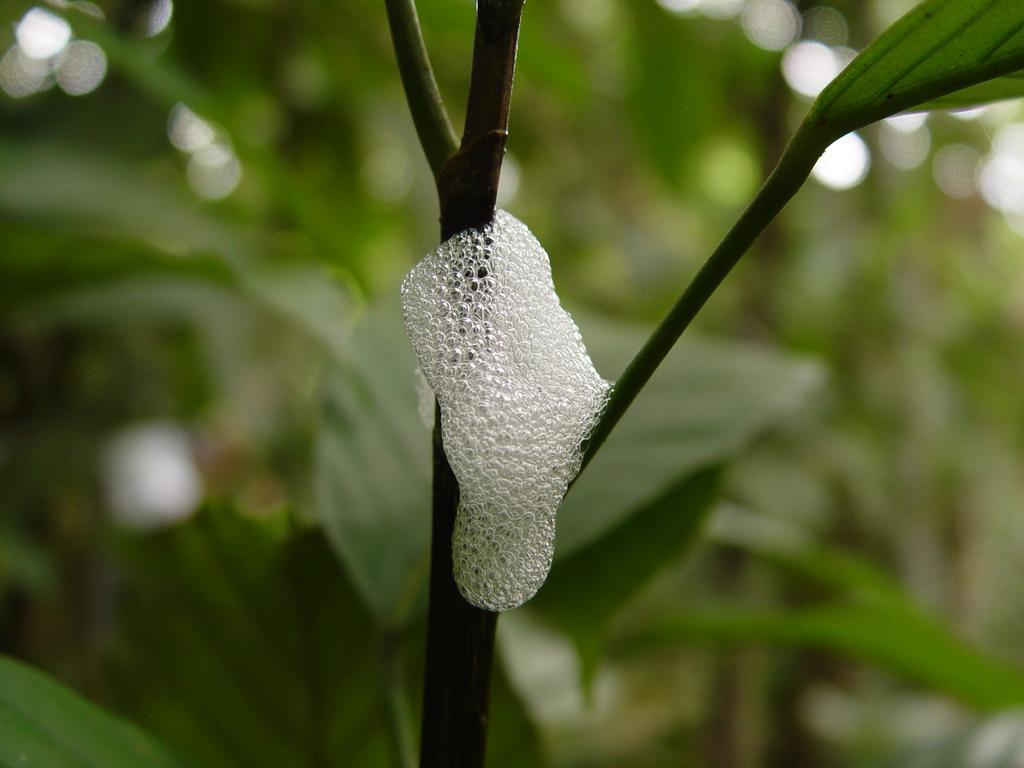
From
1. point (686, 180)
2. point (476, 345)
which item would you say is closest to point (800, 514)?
point (686, 180)

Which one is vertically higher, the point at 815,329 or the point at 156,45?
the point at 156,45

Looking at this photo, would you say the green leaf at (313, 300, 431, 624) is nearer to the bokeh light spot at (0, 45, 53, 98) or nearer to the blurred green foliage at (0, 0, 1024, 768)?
the blurred green foliage at (0, 0, 1024, 768)

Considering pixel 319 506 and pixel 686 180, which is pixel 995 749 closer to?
pixel 319 506

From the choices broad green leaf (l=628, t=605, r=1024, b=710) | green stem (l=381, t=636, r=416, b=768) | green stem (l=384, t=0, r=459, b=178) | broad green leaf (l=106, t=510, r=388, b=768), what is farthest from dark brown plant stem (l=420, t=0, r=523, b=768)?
broad green leaf (l=628, t=605, r=1024, b=710)

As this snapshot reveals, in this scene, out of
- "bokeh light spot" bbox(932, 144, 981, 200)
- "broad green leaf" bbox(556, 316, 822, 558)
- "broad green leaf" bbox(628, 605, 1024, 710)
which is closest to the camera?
"broad green leaf" bbox(556, 316, 822, 558)

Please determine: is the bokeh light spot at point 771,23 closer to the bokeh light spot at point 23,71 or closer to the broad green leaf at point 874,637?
the broad green leaf at point 874,637

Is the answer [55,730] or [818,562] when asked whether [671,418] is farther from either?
[55,730]

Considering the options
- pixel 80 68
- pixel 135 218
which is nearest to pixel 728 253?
pixel 135 218
